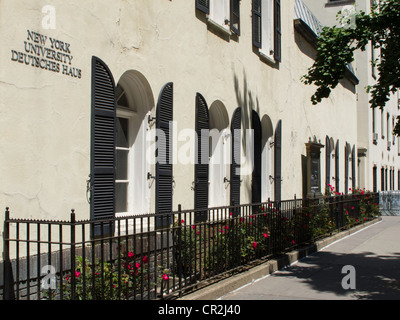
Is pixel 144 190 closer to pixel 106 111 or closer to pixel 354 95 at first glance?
pixel 106 111

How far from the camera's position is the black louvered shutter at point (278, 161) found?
14797mm

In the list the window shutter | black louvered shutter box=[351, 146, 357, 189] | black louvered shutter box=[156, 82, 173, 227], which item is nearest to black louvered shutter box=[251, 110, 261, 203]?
the window shutter

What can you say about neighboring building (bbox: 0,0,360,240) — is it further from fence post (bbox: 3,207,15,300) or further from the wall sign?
fence post (bbox: 3,207,15,300)

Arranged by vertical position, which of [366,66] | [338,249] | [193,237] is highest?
[366,66]

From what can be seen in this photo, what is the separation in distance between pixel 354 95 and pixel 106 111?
21.1m

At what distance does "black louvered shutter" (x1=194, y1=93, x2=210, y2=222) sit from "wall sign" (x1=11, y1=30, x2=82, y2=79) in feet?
11.7

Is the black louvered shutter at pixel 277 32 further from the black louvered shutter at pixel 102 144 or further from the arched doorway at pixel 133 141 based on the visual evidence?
the black louvered shutter at pixel 102 144

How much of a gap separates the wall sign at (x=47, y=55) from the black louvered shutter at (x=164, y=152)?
7.05ft

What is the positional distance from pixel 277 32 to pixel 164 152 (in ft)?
24.4

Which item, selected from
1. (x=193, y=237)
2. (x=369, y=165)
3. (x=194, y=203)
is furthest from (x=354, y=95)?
(x=193, y=237)

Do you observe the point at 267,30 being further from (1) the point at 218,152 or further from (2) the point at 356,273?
(2) the point at 356,273

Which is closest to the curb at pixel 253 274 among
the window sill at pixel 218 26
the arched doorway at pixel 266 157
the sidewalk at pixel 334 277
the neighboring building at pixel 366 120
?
the sidewalk at pixel 334 277

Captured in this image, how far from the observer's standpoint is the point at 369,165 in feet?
95.5
